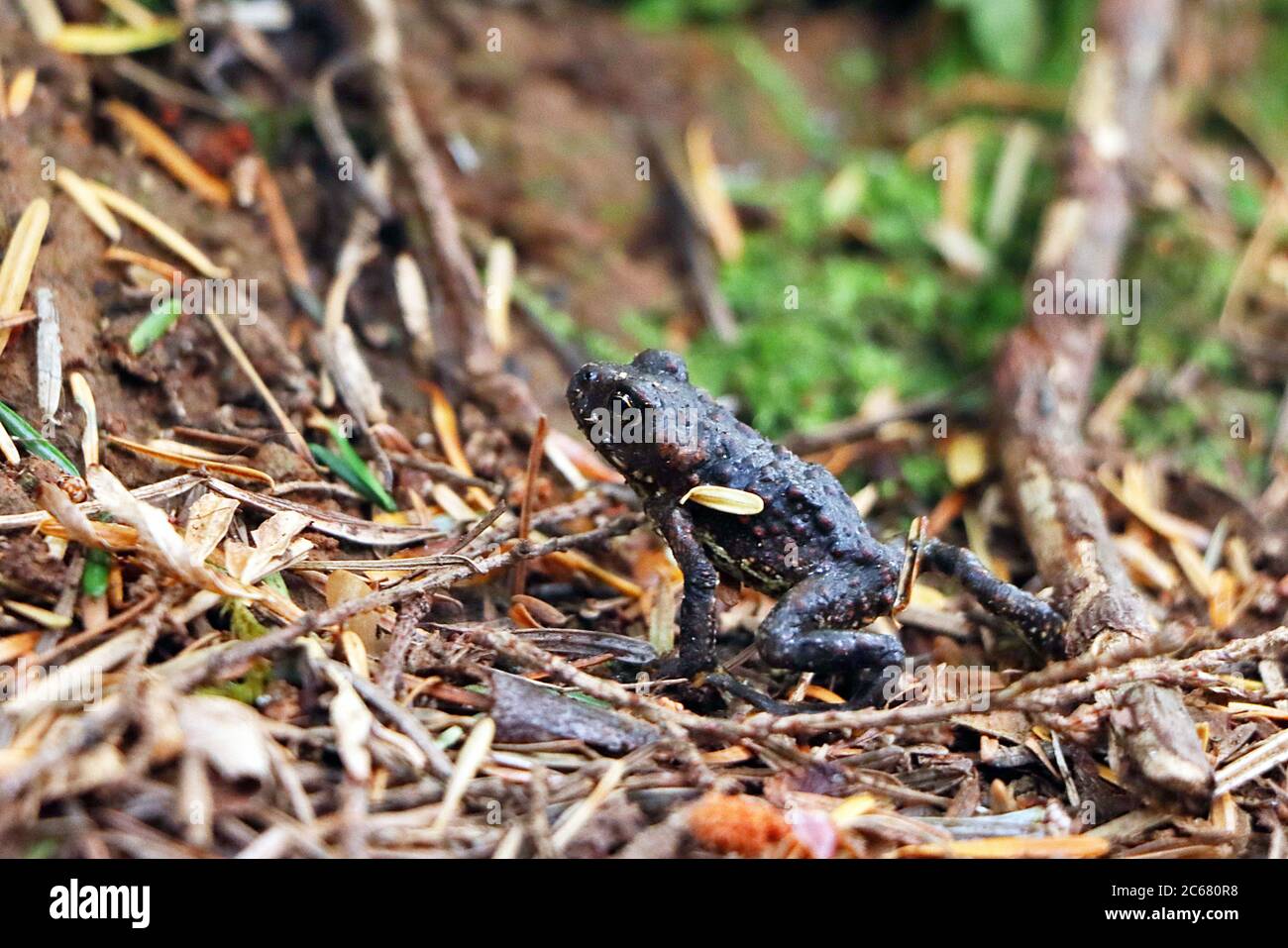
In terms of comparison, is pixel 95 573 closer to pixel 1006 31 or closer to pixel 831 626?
pixel 831 626

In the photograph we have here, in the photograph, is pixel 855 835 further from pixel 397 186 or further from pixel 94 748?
pixel 397 186

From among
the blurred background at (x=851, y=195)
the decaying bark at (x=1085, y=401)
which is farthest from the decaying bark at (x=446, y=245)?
the decaying bark at (x=1085, y=401)

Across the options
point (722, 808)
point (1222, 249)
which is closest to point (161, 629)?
point (722, 808)

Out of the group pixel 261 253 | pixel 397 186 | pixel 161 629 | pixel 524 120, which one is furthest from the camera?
pixel 524 120

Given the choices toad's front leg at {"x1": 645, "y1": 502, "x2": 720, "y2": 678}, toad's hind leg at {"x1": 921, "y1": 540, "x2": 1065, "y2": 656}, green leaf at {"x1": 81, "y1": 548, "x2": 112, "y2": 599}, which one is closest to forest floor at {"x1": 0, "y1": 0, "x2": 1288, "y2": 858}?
green leaf at {"x1": 81, "y1": 548, "x2": 112, "y2": 599}

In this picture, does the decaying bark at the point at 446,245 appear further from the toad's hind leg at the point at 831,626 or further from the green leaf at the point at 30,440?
the green leaf at the point at 30,440

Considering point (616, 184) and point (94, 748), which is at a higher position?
point (616, 184)
